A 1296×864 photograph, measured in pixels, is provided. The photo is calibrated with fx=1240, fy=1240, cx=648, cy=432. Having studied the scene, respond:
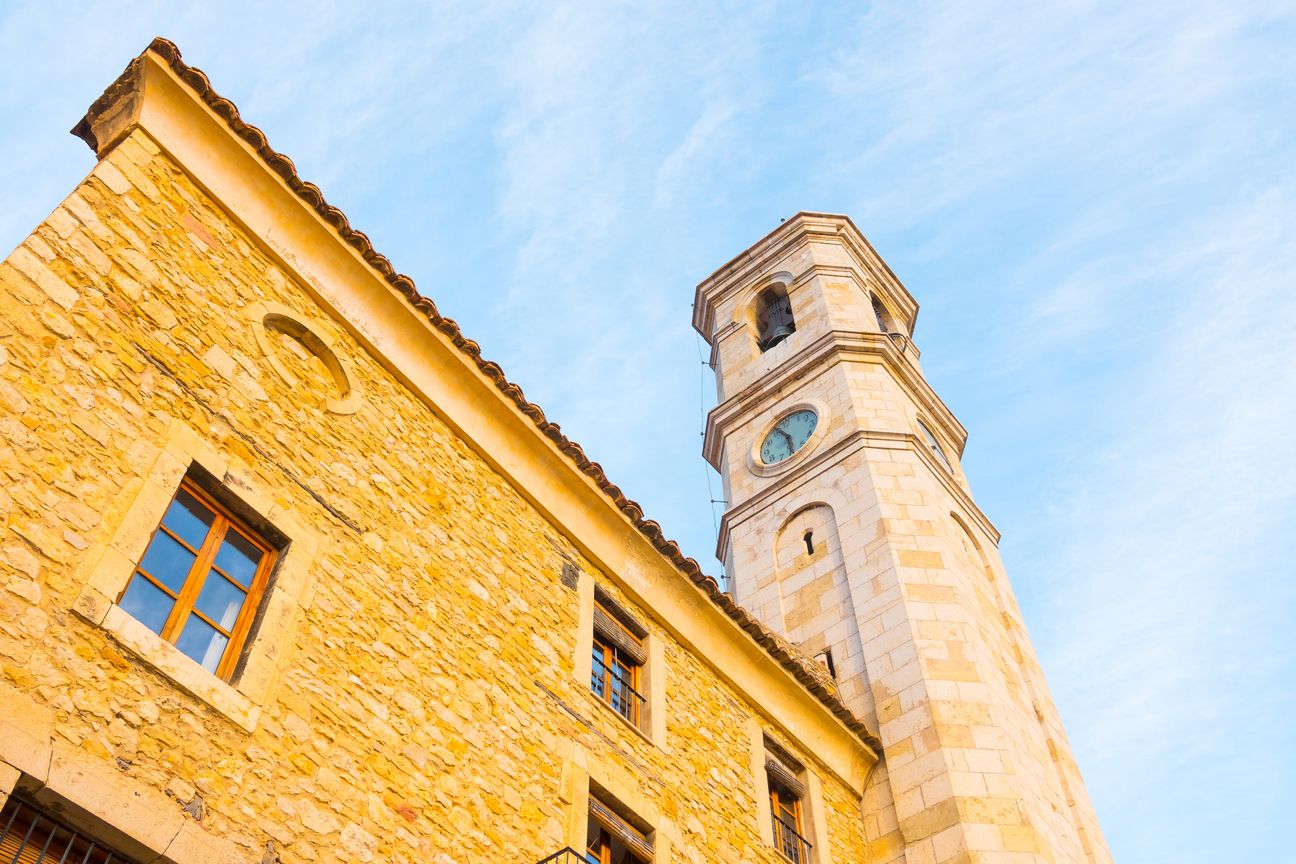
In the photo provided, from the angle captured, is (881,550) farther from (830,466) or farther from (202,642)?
(202,642)

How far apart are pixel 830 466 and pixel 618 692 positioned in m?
8.91

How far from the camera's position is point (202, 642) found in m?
8.02

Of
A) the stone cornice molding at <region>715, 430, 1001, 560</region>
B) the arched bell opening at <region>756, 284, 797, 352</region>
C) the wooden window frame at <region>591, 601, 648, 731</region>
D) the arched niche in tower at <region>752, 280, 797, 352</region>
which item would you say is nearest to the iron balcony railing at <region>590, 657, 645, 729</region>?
the wooden window frame at <region>591, 601, 648, 731</region>

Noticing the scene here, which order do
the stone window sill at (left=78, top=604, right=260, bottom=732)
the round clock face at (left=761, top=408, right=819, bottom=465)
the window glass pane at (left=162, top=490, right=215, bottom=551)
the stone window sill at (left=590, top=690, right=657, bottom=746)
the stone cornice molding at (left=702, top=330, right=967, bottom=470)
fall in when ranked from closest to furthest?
the stone window sill at (left=78, top=604, right=260, bottom=732) → the window glass pane at (left=162, top=490, right=215, bottom=551) → the stone window sill at (left=590, top=690, right=657, bottom=746) → the round clock face at (left=761, top=408, right=819, bottom=465) → the stone cornice molding at (left=702, top=330, right=967, bottom=470)

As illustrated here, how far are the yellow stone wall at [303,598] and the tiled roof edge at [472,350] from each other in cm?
69

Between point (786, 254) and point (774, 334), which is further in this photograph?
point (786, 254)

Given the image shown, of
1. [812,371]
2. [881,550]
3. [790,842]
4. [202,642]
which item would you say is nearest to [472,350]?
[202,642]

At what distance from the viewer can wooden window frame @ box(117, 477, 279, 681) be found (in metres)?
7.88

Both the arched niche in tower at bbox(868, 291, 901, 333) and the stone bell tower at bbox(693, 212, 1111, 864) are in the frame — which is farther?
the arched niche in tower at bbox(868, 291, 901, 333)

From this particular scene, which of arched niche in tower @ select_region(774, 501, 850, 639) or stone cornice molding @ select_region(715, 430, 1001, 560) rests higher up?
stone cornice molding @ select_region(715, 430, 1001, 560)

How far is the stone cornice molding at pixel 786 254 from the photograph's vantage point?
87.2 feet

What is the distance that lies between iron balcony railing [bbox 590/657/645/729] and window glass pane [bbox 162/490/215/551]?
432 cm

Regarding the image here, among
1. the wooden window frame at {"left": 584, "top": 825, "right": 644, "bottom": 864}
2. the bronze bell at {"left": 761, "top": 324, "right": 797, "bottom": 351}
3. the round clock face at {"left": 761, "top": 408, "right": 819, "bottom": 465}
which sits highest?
the bronze bell at {"left": 761, "top": 324, "right": 797, "bottom": 351}

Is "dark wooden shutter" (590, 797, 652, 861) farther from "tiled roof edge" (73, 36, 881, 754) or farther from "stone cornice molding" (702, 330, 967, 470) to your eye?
"stone cornice molding" (702, 330, 967, 470)
